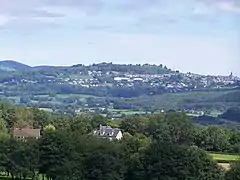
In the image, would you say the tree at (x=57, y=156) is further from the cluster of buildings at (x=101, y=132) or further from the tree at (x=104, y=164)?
the cluster of buildings at (x=101, y=132)

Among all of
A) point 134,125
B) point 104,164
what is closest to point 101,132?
point 134,125

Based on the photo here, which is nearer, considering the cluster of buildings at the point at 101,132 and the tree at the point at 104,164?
the tree at the point at 104,164

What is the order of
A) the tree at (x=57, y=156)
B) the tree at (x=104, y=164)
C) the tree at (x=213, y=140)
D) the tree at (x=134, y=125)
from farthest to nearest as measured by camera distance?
the tree at (x=134, y=125)
the tree at (x=213, y=140)
the tree at (x=57, y=156)
the tree at (x=104, y=164)

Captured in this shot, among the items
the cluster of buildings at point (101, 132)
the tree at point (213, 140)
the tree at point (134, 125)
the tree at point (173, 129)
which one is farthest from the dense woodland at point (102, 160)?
the tree at point (134, 125)

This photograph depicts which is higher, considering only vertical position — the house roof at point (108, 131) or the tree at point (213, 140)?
the tree at point (213, 140)

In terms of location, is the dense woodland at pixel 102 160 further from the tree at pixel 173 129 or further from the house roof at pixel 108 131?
the house roof at pixel 108 131

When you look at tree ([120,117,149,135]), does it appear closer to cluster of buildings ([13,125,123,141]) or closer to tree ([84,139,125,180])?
cluster of buildings ([13,125,123,141])

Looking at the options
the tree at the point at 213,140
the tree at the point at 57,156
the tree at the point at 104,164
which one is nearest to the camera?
the tree at the point at 104,164

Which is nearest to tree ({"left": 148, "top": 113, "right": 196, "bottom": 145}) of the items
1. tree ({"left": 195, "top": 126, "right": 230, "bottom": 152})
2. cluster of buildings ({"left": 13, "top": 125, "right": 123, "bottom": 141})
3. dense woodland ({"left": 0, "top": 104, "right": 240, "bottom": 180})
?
tree ({"left": 195, "top": 126, "right": 230, "bottom": 152})

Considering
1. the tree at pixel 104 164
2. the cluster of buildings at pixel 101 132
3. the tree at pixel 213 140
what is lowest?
the cluster of buildings at pixel 101 132

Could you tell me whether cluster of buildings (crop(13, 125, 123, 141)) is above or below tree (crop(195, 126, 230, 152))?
below

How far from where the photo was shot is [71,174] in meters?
47.1

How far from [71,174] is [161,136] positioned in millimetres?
30275

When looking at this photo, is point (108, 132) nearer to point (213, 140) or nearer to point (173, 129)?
point (173, 129)
